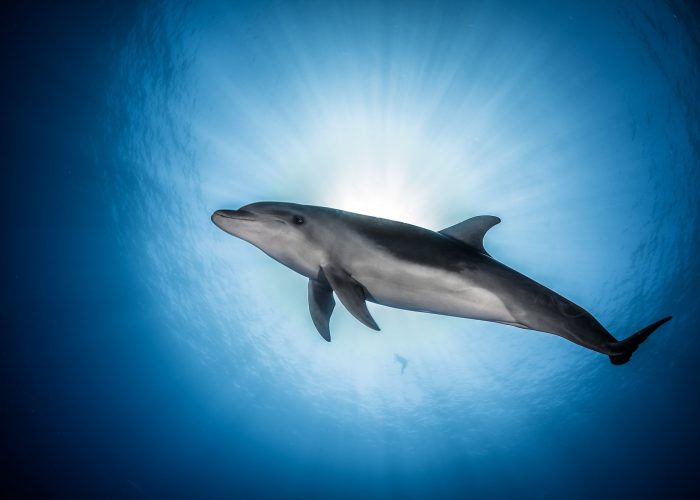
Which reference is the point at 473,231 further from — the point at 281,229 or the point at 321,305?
the point at 281,229

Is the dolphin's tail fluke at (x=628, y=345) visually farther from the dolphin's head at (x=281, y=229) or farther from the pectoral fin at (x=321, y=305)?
the dolphin's head at (x=281, y=229)

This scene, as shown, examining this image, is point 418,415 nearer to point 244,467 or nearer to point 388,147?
point 388,147

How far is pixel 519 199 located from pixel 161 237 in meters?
15.9

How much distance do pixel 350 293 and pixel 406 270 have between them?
1.69 feet

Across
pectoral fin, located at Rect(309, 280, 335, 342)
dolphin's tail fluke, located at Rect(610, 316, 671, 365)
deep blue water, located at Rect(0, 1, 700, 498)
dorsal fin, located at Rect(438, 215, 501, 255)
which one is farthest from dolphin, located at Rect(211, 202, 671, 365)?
deep blue water, located at Rect(0, 1, 700, 498)

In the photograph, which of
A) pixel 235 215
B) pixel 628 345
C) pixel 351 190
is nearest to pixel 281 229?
pixel 235 215

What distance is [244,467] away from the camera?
2005 inches

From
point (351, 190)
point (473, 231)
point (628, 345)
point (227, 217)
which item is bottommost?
point (628, 345)

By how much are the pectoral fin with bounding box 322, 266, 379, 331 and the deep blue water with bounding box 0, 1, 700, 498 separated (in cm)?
802

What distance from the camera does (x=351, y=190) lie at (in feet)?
35.8

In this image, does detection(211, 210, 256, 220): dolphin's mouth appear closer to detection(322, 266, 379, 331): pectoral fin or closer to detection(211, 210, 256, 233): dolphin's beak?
detection(211, 210, 256, 233): dolphin's beak

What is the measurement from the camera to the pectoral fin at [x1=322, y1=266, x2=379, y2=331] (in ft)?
7.80

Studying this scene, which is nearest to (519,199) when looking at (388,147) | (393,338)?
(388,147)

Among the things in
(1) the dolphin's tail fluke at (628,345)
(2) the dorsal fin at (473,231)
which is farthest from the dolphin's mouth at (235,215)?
(1) the dolphin's tail fluke at (628,345)
